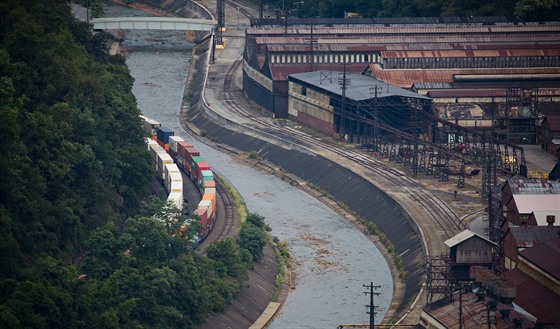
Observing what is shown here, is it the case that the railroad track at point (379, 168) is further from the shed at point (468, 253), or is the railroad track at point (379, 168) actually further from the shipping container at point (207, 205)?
the shipping container at point (207, 205)

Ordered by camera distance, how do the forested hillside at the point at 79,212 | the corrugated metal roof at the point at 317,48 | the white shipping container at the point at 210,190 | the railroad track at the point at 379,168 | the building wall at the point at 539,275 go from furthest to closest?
1. the corrugated metal roof at the point at 317,48
2. the white shipping container at the point at 210,190
3. the railroad track at the point at 379,168
4. the building wall at the point at 539,275
5. the forested hillside at the point at 79,212

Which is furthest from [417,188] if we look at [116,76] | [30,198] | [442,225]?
[30,198]

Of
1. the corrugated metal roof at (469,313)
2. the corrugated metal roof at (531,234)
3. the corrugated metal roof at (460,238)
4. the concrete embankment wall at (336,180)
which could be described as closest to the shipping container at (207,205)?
the concrete embankment wall at (336,180)

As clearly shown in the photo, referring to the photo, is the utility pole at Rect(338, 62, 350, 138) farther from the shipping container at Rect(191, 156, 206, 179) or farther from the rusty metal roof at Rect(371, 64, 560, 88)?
the shipping container at Rect(191, 156, 206, 179)

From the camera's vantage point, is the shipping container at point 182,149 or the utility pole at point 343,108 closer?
the shipping container at point 182,149

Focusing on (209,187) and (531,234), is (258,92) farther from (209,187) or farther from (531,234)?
(531,234)

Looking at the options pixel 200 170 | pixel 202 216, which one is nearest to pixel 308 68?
pixel 200 170
